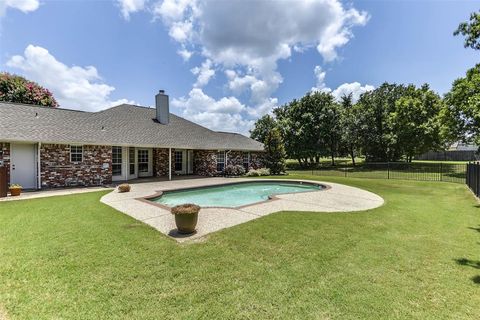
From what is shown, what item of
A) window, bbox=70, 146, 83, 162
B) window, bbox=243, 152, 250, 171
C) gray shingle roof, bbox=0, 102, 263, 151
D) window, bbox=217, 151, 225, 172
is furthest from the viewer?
window, bbox=243, 152, 250, 171

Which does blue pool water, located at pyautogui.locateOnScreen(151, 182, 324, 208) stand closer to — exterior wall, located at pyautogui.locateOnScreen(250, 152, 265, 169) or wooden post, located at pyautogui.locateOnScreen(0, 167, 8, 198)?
wooden post, located at pyautogui.locateOnScreen(0, 167, 8, 198)

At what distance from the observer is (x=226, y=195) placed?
1229cm

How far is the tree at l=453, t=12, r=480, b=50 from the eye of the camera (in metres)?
13.3

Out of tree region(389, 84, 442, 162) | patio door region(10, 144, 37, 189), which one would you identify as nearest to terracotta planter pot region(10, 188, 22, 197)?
patio door region(10, 144, 37, 189)

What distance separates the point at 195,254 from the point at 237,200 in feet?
22.2

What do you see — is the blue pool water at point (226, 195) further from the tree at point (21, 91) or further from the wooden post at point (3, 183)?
the tree at point (21, 91)

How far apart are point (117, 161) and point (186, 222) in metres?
12.6

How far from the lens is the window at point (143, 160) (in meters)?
17.2

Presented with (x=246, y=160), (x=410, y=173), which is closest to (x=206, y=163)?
(x=246, y=160)

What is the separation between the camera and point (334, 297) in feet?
9.98

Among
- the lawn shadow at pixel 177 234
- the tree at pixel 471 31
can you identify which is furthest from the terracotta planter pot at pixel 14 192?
the tree at pixel 471 31

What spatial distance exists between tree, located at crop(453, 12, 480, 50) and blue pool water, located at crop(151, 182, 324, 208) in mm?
12676

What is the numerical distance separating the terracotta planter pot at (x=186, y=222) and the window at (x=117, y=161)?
1231cm

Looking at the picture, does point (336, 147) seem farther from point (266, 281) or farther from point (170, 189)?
point (266, 281)
